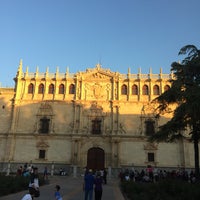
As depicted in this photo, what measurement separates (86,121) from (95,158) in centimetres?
544

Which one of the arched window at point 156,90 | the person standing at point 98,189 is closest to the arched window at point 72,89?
the arched window at point 156,90

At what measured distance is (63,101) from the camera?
3891cm

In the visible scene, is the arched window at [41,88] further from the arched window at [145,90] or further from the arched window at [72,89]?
the arched window at [145,90]

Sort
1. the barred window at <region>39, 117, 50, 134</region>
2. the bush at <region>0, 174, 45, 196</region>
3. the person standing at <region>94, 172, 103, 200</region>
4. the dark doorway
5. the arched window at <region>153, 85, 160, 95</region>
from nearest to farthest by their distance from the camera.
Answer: the person standing at <region>94, 172, 103, 200</region> < the bush at <region>0, 174, 45, 196</region> < the dark doorway < the barred window at <region>39, 117, 50, 134</region> < the arched window at <region>153, 85, 160, 95</region>

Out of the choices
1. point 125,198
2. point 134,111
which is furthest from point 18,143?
point 125,198

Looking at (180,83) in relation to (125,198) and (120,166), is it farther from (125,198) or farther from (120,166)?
(120,166)

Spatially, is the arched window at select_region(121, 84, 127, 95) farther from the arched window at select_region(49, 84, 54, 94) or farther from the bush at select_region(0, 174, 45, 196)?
the bush at select_region(0, 174, 45, 196)

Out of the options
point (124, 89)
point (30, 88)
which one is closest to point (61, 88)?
point (30, 88)

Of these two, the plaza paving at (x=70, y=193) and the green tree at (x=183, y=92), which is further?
the green tree at (x=183, y=92)

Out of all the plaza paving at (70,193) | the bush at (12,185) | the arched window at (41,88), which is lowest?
the plaza paving at (70,193)

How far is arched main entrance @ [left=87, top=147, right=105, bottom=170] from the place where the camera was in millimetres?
36312

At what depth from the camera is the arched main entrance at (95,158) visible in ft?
119

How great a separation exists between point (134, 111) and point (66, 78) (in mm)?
11428

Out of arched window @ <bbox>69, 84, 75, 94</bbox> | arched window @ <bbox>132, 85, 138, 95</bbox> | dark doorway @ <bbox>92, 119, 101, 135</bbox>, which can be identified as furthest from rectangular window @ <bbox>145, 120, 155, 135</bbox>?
arched window @ <bbox>69, 84, 75, 94</bbox>
